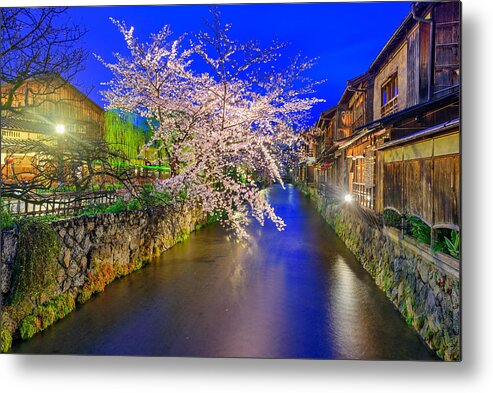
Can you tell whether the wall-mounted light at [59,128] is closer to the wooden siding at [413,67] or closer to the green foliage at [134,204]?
the green foliage at [134,204]

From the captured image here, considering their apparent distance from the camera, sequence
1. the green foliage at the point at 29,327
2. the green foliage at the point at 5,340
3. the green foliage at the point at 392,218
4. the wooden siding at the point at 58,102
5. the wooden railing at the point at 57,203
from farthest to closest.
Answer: the green foliage at the point at 392,218 → the wooden siding at the point at 58,102 → the wooden railing at the point at 57,203 → the green foliage at the point at 29,327 → the green foliage at the point at 5,340

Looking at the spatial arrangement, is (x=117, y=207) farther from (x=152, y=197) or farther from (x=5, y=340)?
(x=5, y=340)

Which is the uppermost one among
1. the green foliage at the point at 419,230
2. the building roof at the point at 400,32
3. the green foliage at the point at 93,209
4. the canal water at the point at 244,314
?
the building roof at the point at 400,32

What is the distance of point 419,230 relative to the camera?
3.64 meters

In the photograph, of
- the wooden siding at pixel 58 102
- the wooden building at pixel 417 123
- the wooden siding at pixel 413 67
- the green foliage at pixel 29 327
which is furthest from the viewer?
the wooden siding at pixel 413 67

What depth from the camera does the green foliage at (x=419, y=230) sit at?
355 cm

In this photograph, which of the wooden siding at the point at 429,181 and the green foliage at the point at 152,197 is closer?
the wooden siding at the point at 429,181

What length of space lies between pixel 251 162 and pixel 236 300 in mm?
5252

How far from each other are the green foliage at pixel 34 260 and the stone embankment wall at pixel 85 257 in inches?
2.4

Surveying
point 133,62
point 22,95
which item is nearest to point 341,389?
point 22,95

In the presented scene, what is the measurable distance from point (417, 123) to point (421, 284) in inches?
99.5

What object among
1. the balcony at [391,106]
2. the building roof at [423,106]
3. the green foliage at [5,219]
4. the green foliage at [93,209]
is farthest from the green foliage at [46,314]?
the balcony at [391,106]

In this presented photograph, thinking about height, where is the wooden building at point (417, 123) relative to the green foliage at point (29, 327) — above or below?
above

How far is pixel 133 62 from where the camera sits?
631cm
